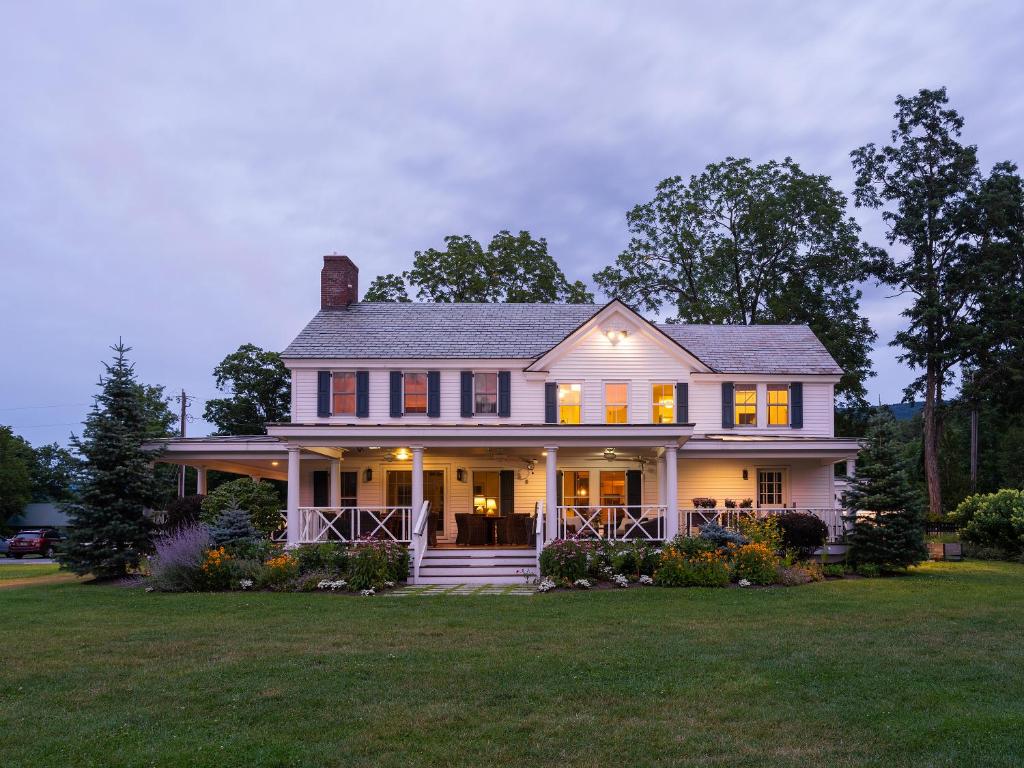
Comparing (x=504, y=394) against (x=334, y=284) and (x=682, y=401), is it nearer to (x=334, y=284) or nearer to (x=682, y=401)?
(x=682, y=401)

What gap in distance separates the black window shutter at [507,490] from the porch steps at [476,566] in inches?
162

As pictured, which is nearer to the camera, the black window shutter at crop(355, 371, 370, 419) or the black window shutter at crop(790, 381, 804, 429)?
the black window shutter at crop(355, 371, 370, 419)

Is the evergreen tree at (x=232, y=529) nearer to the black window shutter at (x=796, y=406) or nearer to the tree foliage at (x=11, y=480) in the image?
the black window shutter at (x=796, y=406)

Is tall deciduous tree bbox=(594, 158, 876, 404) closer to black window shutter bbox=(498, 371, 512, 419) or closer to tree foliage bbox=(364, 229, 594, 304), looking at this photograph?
tree foliage bbox=(364, 229, 594, 304)

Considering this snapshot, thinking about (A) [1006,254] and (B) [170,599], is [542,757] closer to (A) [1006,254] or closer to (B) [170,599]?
(B) [170,599]

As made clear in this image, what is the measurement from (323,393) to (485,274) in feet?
50.4

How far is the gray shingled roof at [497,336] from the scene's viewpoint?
24812 mm

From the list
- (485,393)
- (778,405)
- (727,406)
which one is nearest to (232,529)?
(485,393)

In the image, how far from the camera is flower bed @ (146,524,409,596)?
55.0ft

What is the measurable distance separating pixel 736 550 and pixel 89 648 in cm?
1177

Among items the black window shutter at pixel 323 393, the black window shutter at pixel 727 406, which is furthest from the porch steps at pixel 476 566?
the black window shutter at pixel 727 406

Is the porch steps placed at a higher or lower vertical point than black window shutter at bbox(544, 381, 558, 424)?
lower

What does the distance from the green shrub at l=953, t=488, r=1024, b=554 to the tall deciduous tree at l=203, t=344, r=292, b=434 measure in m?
30.0

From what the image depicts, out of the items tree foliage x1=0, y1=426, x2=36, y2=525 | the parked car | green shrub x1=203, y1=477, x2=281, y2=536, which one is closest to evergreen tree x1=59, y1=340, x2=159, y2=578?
green shrub x1=203, y1=477, x2=281, y2=536
